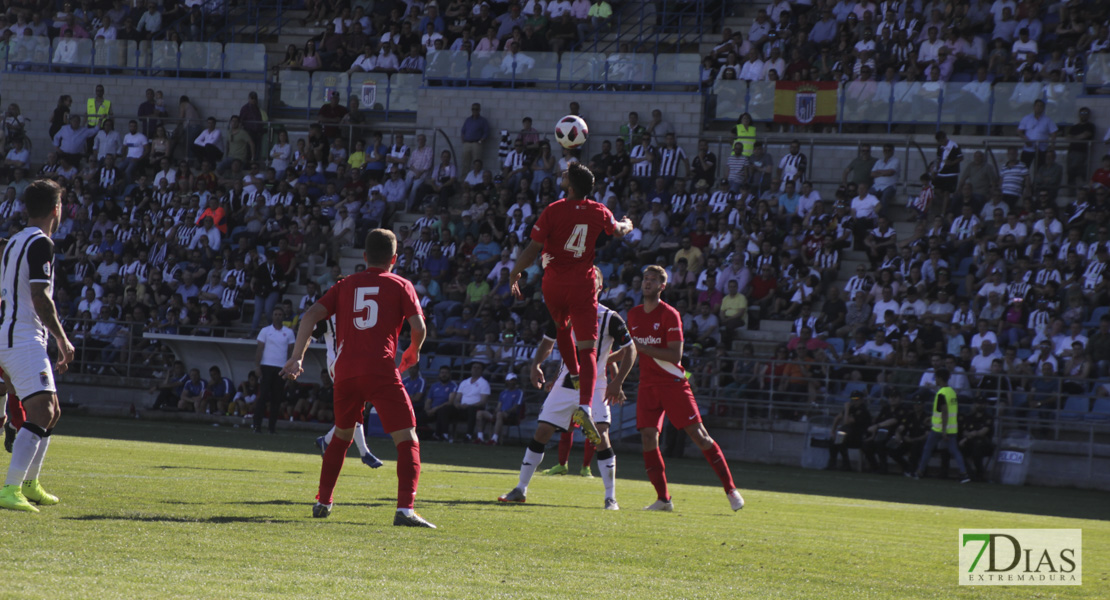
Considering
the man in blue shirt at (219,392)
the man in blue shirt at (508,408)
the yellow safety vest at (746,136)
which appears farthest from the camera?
the yellow safety vest at (746,136)

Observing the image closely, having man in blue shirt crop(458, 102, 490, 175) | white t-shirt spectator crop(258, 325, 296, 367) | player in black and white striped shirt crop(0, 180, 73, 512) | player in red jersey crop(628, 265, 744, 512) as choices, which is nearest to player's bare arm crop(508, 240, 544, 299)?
player in red jersey crop(628, 265, 744, 512)

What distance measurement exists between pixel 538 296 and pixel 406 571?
58.7ft

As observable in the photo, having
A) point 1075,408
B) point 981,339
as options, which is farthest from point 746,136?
point 1075,408

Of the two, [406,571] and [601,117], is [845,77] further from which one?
[406,571]

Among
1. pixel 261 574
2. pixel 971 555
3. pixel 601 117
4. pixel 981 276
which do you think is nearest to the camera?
pixel 261 574

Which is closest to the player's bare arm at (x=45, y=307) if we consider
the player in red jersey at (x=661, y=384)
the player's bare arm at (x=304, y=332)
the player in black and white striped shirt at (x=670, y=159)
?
the player's bare arm at (x=304, y=332)

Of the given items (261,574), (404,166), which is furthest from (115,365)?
(261,574)

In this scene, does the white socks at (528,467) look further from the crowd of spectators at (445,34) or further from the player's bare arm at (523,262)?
the crowd of spectators at (445,34)

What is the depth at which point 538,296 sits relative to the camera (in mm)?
24547

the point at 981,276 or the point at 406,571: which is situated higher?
the point at 981,276

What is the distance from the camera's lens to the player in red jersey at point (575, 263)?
1102 cm

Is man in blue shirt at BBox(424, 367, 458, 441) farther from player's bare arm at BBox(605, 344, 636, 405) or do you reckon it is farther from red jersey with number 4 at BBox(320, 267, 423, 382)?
red jersey with number 4 at BBox(320, 267, 423, 382)

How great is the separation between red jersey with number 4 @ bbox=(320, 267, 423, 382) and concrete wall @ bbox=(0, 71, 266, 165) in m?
25.3

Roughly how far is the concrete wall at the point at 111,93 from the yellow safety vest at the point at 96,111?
16.0 inches
